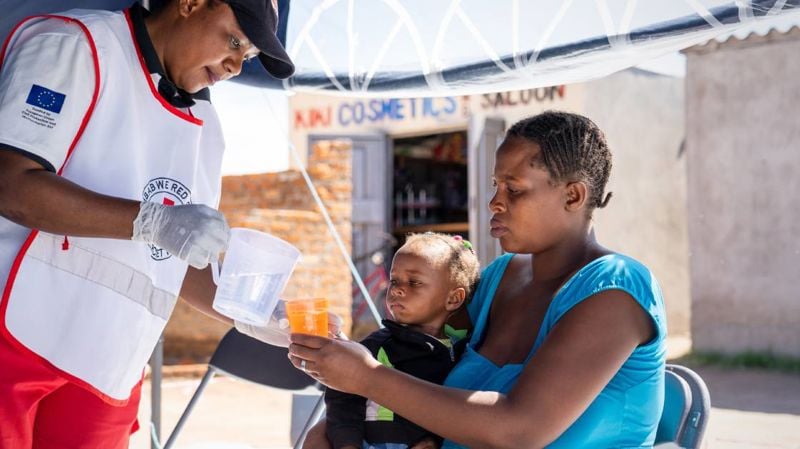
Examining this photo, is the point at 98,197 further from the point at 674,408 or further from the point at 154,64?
the point at 674,408

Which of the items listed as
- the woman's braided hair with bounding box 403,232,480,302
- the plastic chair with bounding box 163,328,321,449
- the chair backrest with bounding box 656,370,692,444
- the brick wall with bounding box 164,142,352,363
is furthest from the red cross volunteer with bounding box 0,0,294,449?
the brick wall with bounding box 164,142,352,363

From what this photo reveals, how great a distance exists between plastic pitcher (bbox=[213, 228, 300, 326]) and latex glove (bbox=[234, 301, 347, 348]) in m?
0.07

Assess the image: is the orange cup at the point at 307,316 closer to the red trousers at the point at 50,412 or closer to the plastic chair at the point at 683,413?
the red trousers at the point at 50,412

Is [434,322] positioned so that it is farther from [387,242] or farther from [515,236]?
[387,242]

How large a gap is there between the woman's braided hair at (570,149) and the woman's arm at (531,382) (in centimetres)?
32

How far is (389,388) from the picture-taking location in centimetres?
167

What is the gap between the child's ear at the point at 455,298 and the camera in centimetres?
220

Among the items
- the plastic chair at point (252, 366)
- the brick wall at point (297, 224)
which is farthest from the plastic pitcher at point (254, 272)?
the brick wall at point (297, 224)

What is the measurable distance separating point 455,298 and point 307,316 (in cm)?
59

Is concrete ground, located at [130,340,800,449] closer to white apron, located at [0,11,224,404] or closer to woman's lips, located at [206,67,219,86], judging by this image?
white apron, located at [0,11,224,404]

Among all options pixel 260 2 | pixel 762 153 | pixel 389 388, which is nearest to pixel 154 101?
pixel 260 2

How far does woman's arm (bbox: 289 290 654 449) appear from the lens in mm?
1573

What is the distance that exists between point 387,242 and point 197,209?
9.96m

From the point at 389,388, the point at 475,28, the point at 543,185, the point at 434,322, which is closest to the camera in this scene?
the point at 389,388
